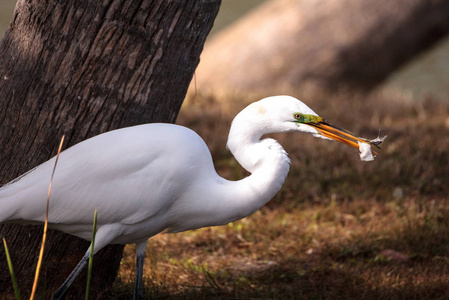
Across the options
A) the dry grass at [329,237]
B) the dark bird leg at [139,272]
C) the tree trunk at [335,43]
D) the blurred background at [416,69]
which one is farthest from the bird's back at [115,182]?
the blurred background at [416,69]

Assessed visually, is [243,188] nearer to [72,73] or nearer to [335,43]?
[72,73]

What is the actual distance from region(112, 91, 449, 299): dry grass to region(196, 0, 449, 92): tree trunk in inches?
75.0

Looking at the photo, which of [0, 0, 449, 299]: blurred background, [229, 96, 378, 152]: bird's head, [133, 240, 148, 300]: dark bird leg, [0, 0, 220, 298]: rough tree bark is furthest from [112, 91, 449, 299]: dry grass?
[229, 96, 378, 152]: bird's head

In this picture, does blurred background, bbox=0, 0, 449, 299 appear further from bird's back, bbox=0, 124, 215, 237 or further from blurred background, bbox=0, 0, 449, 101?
blurred background, bbox=0, 0, 449, 101

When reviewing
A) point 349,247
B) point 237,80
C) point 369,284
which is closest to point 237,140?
point 369,284

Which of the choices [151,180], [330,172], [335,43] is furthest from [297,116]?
[335,43]

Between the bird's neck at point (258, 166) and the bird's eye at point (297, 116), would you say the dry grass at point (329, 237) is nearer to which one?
the bird's neck at point (258, 166)

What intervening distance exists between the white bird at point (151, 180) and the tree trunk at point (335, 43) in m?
4.77

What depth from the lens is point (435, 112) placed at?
658 centimetres

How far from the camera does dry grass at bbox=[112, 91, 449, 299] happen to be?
333 cm

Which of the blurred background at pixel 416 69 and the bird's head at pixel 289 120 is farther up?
the blurred background at pixel 416 69

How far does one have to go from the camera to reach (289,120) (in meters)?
2.52

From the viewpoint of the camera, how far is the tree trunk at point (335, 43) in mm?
7355

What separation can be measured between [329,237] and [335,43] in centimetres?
396
